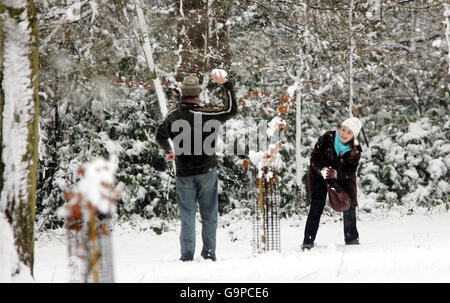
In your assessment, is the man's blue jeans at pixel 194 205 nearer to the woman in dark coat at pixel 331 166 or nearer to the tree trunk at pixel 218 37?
the woman in dark coat at pixel 331 166

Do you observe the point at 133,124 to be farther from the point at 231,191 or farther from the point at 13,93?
the point at 13,93

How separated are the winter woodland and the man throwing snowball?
2201 mm

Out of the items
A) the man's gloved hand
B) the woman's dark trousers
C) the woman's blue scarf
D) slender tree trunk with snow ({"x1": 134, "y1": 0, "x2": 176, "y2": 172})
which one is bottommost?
the woman's dark trousers

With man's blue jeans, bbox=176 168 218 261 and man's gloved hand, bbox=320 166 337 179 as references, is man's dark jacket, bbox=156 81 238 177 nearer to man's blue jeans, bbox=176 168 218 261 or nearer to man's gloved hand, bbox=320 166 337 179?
man's blue jeans, bbox=176 168 218 261

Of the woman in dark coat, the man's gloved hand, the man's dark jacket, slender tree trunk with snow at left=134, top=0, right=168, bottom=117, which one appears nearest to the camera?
the man's dark jacket

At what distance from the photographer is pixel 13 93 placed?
364 cm

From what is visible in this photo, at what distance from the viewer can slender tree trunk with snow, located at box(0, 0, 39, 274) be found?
360 cm

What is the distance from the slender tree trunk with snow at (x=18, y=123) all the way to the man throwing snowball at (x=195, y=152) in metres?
1.57

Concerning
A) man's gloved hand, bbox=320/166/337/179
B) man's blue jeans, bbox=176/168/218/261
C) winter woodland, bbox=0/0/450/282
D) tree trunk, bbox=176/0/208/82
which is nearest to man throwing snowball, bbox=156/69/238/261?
man's blue jeans, bbox=176/168/218/261

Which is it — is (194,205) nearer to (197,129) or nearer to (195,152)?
→ (195,152)

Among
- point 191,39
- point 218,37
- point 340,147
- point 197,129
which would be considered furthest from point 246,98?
point 197,129

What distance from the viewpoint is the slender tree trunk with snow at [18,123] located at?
360cm
